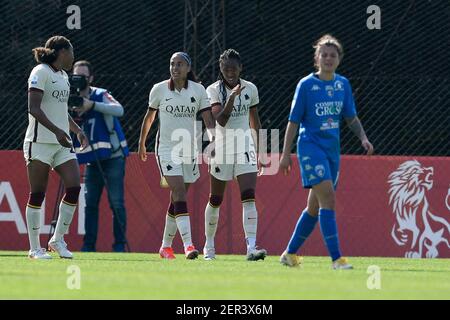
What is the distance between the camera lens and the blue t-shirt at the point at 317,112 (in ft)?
35.9

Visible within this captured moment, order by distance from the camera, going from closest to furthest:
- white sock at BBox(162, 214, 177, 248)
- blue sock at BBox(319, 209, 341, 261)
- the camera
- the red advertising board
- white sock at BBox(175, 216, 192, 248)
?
blue sock at BBox(319, 209, 341, 261) < white sock at BBox(175, 216, 192, 248) < white sock at BBox(162, 214, 177, 248) < the camera < the red advertising board

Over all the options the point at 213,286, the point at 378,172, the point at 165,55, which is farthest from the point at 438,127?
the point at 213,286

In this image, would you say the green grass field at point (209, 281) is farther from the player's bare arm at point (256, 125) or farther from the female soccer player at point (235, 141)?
the player's bare arm at point (256, 125)

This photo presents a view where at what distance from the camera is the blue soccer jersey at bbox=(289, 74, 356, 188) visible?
10.8 m

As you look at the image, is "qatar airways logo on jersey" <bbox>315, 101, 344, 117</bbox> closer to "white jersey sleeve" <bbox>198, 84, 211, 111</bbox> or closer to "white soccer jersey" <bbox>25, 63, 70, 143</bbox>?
"white jersey sleeve" <bbox>198, 84, 211, 111</bbox>

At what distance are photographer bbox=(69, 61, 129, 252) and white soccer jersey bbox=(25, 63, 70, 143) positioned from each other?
309 centimetres

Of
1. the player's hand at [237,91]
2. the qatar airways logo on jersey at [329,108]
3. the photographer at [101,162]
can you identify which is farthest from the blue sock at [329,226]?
the photographer at [101,162]

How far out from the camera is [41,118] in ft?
41.6

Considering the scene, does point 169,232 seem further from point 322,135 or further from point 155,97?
point 322,135

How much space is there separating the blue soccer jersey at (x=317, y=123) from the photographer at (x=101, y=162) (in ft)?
18.2

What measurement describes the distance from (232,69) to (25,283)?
5.23 m

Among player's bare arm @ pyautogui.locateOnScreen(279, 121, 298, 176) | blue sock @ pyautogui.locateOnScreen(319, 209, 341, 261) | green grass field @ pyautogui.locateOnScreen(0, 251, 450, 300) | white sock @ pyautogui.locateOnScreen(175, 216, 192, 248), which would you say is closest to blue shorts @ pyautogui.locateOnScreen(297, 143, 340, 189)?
player's bare arm @ pyautogui.locateOnScreen(279, 121, 298, 176)
